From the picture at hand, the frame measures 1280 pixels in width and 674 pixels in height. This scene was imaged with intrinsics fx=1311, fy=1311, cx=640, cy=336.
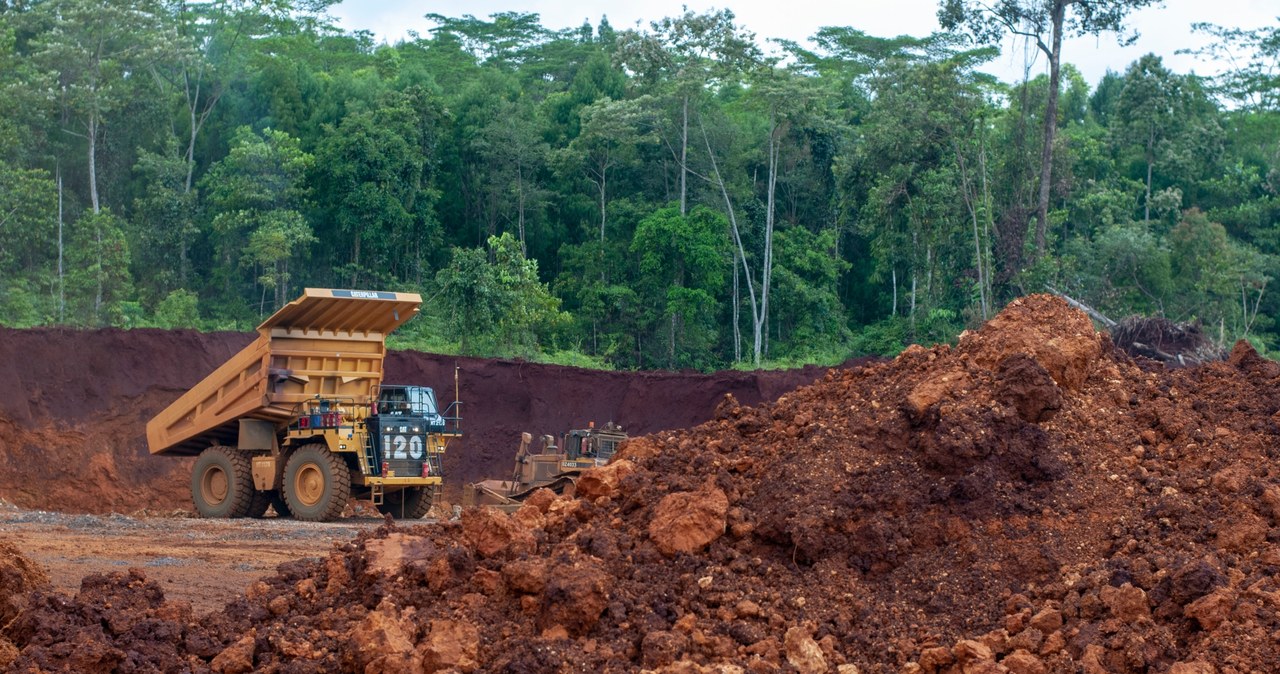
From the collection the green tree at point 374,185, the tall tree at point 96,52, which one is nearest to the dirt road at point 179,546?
the green tree at point 374,185

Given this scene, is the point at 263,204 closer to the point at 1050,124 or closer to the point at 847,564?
the point at 1050,124

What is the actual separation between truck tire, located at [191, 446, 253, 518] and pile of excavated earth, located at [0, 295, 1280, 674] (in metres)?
10.1

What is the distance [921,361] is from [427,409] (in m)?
10.6

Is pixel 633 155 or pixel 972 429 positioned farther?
pixel 633 155

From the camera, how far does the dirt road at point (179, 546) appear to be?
11969 millimetres

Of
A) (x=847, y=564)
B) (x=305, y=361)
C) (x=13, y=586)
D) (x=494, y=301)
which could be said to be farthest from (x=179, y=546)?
(x=494, y=301)

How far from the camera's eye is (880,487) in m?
8.64

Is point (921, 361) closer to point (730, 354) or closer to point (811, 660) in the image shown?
point (811, 660)

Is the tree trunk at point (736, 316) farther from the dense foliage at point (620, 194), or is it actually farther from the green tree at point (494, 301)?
the green tree at point (494, 301)

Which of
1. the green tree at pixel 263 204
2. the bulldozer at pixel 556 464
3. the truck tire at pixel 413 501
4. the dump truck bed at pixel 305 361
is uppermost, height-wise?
the green tree at pixel 263 204

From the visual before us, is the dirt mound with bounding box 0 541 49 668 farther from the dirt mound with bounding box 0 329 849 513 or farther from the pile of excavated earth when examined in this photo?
the dirt mound with bounding box 0 329 849 513

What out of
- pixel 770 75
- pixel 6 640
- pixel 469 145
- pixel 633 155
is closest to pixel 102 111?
pixel 469 145

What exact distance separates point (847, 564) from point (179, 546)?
9.43 meters

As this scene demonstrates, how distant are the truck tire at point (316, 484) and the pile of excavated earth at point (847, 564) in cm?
874
